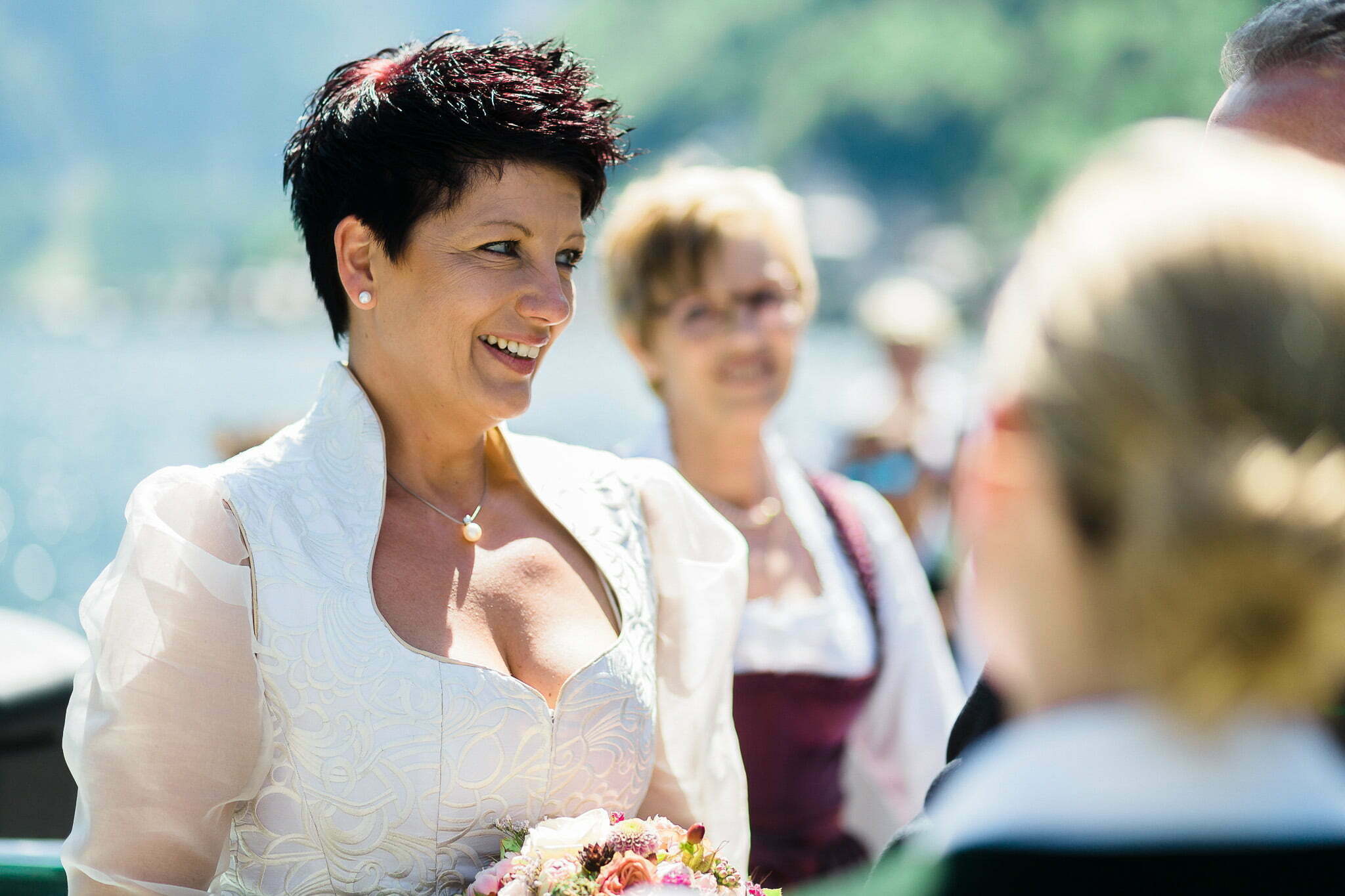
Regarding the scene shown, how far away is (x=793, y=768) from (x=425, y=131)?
5.97 ft

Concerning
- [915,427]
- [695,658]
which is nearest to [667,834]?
[695,658]

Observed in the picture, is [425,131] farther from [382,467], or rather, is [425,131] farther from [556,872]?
[556,872]

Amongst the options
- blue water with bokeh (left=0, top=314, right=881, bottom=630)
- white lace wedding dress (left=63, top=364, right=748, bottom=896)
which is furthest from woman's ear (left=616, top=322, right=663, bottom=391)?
white lace wedding dress (left=63, top=364, right=748, bottom=896)

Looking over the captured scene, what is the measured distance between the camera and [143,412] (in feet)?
39.4

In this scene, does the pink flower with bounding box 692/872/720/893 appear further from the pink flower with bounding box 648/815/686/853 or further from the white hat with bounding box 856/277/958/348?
the white hat with bounding box 856/277/958/348

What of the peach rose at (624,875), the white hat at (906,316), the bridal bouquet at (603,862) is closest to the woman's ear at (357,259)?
the bridal bouquet at (603,862)

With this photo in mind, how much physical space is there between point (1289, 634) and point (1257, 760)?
0.11 meters

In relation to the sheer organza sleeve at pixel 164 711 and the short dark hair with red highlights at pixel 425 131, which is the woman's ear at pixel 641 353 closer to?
the short dark hair with red highlights at pixel 425 131

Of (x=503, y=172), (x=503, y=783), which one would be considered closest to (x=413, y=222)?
(x=503, y=172)

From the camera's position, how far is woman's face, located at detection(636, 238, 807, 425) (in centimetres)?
352

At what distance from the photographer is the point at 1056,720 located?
997 mm

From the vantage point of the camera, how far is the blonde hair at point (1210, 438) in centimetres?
91

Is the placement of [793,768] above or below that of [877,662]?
below

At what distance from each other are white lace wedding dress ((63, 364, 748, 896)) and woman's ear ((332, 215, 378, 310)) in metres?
0.33
